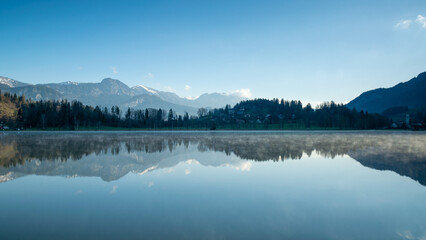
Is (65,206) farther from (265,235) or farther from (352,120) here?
(352,120)

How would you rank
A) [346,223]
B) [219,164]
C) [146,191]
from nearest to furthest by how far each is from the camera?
[346,223], [146,191], [219,164]

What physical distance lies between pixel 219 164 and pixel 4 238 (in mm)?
18104

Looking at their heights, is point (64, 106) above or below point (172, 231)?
above

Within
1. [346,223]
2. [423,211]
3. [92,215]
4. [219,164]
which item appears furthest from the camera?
[219,164]

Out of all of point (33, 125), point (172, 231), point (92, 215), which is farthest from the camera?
point (33, 125)

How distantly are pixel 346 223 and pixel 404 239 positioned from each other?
1807 mm

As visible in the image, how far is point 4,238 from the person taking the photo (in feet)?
27.2

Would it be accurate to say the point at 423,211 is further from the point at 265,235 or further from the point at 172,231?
the point at 172,231

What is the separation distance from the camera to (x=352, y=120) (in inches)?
7293

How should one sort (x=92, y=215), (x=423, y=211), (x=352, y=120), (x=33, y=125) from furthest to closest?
(x=352, y=120)
(x=33, y=125)
(x=423, y=211)
(x=92, y=215)

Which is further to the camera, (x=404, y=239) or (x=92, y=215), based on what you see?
(x=92, y=215)

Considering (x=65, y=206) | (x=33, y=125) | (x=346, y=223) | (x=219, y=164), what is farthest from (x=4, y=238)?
(x=33, y=125)

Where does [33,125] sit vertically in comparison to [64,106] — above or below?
below

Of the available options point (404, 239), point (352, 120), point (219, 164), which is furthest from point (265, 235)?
point (352, 120)
